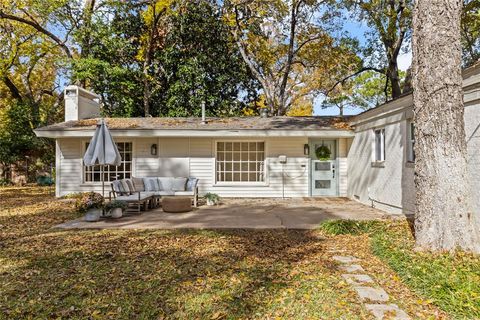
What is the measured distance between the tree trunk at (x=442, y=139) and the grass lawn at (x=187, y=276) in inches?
40.1

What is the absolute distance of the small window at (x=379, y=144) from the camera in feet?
29.5

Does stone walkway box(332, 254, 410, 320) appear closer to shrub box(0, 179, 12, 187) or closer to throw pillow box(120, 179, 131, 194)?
throw pillow box(120, 179, 131, 194)

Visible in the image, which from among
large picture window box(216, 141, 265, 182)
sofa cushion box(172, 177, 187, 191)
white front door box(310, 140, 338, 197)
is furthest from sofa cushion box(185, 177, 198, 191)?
white front door box(310, 140, 338, 197)

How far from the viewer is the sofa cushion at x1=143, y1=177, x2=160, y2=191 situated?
10.2m

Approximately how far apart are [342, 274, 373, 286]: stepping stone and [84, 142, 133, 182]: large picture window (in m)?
9.60

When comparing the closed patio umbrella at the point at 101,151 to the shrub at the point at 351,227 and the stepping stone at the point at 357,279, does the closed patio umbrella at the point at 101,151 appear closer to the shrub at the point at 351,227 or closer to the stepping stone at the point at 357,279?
the shrub at the point at 351,227

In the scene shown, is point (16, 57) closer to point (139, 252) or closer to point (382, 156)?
point (139, 252)

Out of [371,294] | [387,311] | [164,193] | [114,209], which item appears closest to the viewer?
[387,311]

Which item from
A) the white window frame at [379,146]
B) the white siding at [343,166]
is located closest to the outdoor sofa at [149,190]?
the white siding at [343,166]

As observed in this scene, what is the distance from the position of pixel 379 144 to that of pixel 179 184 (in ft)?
21.0

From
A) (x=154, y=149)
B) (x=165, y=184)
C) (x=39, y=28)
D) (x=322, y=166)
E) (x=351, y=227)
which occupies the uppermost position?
(x=39, y=28)

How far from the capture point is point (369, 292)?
11.2ft

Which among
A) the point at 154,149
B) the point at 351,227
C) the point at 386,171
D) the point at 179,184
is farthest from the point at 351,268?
the point at 154,149

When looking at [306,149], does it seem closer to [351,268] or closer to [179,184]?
[179,184]
